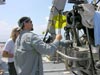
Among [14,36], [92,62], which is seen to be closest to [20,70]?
[92,62]

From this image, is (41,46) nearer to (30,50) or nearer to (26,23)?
(30,50)

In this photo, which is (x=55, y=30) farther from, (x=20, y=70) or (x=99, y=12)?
(x=20, y=70)

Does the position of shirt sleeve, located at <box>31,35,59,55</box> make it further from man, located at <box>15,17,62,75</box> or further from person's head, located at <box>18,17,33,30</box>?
person's head, located at <box>18,17,33,30</box>

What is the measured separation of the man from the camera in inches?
162

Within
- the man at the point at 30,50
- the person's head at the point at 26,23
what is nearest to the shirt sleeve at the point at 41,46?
the man at the point at 30,50

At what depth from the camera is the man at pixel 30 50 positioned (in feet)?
13.5

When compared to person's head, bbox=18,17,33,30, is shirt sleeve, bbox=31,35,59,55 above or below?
below

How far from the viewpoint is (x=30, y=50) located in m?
4.22

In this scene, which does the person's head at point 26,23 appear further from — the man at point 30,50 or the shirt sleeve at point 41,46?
the shirt sleeve at point 41,46

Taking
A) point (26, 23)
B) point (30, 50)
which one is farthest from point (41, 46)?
point (26, 23)

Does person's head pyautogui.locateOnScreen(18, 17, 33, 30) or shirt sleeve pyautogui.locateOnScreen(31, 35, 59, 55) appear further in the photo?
person's head pyautogui.locateOnScreen(18, 17, 33, 30)

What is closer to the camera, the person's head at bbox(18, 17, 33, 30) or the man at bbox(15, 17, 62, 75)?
the man at bbox(15, 17, 62, 75)

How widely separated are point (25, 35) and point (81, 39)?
197cm

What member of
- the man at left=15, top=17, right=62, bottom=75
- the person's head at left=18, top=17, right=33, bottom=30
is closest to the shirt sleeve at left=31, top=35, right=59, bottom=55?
the man at left=15, top=17, right=62, bottom=75
